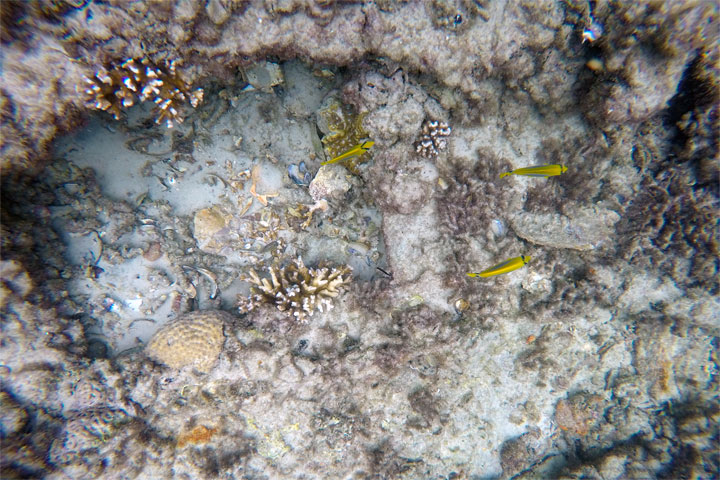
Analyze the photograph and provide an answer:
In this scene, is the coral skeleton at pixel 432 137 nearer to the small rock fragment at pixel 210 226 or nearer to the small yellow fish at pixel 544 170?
the small yellow fish at pixel 544 170

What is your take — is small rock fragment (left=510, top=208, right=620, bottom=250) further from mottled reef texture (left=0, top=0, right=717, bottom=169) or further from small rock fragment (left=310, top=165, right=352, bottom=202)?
small rock fragment (left=310, top=165, right=352, bottom=202)

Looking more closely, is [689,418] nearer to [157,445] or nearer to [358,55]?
[358,55]

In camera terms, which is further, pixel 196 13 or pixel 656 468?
pixel 656 468

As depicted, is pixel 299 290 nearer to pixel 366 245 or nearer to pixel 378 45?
pixel 366 245

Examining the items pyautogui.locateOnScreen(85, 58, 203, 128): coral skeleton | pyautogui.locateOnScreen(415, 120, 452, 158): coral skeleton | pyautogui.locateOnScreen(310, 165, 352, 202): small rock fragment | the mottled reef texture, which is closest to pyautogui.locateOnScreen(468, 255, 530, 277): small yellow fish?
pyautogui.locateOnScreen(415, 120, 452, 158): coral skeleton

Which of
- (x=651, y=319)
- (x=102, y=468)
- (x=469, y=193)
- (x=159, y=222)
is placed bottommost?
(x=102, y=468)

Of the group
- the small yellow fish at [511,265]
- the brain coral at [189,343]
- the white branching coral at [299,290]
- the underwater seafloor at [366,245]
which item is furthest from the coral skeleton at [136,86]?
the small yellow fish at [511,265]

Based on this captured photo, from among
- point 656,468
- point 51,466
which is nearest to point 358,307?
point 51,466
